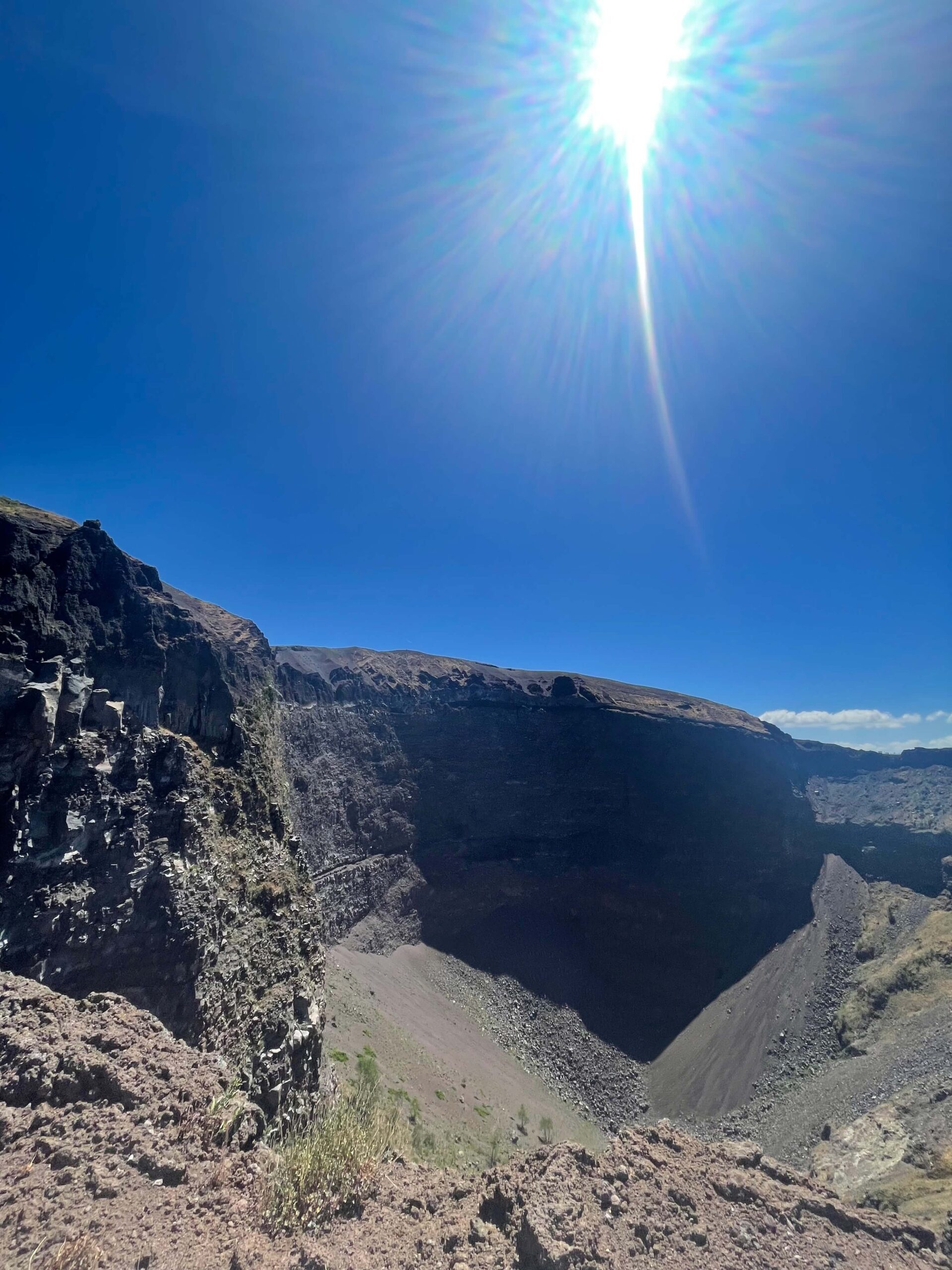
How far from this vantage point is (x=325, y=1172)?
8492 mm

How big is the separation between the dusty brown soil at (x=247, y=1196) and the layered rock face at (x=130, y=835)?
7.13 m

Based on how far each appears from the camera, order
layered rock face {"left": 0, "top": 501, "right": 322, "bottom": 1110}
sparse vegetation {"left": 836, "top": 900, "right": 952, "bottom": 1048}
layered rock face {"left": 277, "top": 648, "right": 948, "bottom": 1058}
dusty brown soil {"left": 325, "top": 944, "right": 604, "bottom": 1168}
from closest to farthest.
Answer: layered rock face {"left": 0, "top": 501, "right": 322, "bottom": 1110}, dusty brown soil {"left": 325, "top": 944, "right": 604, "bottom": 1168}, sparse vegetation {"left": 836, "top": 900, "right": 952, "bottom": 1048}, layered rock face {"left": 277, "top": 648, "right": 948, "bottom": 1058}

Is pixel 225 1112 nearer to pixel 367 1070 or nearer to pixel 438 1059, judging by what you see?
pixel 367 1070

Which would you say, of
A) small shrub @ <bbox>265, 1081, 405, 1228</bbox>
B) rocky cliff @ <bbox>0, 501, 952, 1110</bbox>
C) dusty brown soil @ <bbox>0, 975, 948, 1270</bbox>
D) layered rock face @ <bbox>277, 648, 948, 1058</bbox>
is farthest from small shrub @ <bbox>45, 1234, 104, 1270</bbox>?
layered rock face @ <bbox>277, 648, 948, 1058</bbox>

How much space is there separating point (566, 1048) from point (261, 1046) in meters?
24.1

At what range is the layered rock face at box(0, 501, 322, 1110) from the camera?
52.4ft

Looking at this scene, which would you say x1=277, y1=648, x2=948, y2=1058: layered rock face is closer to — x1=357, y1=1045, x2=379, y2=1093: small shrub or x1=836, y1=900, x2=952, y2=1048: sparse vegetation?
x1=836, y1=900, x2=952, y2=1048: sparse vegetation

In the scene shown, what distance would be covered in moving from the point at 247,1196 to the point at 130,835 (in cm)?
1407

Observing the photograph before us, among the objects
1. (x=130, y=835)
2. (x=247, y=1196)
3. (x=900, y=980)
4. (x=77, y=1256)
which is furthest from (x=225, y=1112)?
(x=900, y=980)

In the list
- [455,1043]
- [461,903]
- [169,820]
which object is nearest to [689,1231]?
[169,820]

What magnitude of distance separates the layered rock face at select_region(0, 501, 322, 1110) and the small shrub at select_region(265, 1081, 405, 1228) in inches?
260

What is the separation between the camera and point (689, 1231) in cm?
867

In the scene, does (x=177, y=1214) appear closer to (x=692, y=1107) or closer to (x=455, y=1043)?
(x=455, y=1043)

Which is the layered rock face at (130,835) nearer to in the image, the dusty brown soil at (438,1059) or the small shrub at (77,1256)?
the dusty brown soil at (438,1059)
